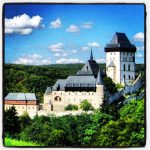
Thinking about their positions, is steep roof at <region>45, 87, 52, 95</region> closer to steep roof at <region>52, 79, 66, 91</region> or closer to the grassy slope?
steep roof at <region>52, 79, 66, 91</region>

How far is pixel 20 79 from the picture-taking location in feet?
→ 35.1

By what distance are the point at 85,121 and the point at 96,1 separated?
527mm

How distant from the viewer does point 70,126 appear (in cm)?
1064

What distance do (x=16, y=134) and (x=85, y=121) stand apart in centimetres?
30

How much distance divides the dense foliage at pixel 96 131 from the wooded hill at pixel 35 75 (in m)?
0.14

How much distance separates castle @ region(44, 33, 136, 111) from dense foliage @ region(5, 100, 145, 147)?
79 millimetres

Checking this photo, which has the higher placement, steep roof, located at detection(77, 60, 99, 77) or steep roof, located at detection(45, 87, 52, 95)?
steep roof, located at detection(77, 60, 99, 77)

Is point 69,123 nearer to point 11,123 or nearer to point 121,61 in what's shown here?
point 11,123

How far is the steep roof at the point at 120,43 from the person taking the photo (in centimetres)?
1059

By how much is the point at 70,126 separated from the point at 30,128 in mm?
173

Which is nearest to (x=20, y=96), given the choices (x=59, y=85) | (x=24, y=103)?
(x=24, y=103)

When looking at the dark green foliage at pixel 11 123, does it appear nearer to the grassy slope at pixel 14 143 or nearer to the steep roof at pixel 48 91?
the grassy slope at pixel 14 143

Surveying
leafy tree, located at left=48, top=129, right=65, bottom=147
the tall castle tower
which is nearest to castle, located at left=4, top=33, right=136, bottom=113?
the tall castle tower

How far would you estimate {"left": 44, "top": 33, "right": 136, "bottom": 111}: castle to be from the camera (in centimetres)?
1064
